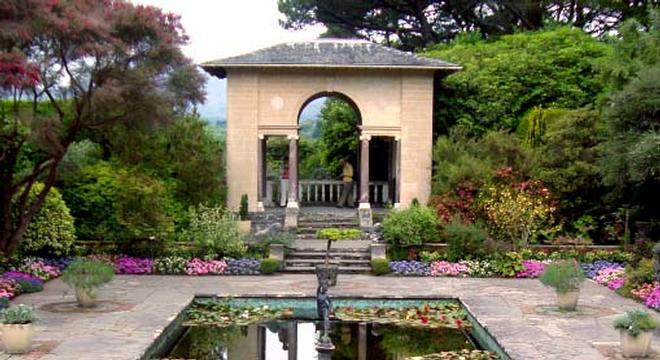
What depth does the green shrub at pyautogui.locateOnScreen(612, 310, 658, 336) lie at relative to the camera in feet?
35.8

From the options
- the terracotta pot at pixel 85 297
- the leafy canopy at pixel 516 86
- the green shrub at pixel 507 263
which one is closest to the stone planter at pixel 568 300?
the green shrub at pixel 507 263

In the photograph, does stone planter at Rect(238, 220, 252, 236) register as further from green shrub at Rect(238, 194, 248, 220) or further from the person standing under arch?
the person standing under arch

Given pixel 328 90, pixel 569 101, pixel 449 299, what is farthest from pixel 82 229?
pixel 569 101

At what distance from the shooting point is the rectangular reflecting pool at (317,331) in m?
12.2

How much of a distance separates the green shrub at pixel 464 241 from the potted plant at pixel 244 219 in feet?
19.9

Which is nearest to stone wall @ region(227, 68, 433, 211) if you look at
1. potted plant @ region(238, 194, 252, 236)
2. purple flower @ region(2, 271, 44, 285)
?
potted plant @ region(238, 194, 252, 236)

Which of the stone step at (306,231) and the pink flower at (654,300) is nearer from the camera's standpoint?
the pink flower at (654,300)

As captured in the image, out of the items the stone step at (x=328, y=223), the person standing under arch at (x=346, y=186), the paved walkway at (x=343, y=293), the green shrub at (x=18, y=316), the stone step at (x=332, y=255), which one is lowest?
the paved walkway at (x=343, y=293)

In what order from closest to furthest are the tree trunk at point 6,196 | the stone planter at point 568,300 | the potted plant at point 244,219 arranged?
1. the stone planter at point 568,300
2. the tree trunk at point 6,196
3. the potted plant at point 244,219

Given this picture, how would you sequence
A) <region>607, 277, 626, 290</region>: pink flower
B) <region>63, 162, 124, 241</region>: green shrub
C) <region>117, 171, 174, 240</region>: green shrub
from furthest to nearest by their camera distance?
<region>63, 162, 124, 241</region>: green shrub < <region>117, 171, 174, 240</region>: green shrub < <region>607, 277, 626, 290</region>: pink flower

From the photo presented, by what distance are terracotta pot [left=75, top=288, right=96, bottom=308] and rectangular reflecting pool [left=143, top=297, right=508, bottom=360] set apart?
5.46ft

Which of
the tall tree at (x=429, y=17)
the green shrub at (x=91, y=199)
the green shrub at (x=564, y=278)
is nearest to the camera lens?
the green shrub at (x=564, y=278)

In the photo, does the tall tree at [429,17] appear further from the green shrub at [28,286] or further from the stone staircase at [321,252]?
the green shrub at [28,286]

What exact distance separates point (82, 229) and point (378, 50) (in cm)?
1047
